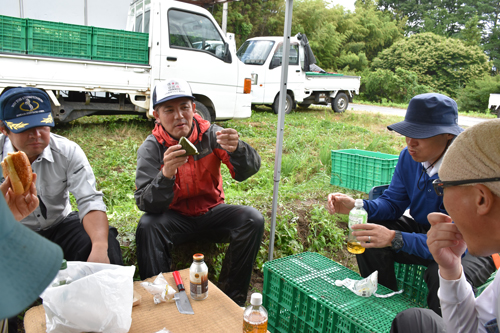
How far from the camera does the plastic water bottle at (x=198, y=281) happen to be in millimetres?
1957

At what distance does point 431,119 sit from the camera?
7.61ft

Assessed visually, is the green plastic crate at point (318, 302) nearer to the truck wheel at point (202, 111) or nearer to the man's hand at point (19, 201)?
the man's hand at point (19, 201)

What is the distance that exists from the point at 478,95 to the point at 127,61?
27638mm

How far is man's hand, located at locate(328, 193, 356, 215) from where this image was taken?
257cm

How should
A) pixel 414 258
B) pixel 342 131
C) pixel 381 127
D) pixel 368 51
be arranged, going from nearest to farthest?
pixel 414 258, pixel 342 131, pixel 381 127, pixel 368 51

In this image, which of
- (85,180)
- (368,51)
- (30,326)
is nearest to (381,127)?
(85,180)

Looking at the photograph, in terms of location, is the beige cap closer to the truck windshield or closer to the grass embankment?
the grass embankment

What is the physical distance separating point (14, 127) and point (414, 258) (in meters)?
2.59

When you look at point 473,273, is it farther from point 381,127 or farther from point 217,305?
point 381,127

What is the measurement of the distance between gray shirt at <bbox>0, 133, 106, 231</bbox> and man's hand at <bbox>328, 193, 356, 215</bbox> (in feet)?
5.07

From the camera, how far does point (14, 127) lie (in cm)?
221

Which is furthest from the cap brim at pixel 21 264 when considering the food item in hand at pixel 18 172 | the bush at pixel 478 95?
the bush at pixel 478 95

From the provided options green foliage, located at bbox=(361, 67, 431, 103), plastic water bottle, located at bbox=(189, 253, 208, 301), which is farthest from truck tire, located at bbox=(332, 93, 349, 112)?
green foliage, located at bbox=(361, 67, 431, 103)

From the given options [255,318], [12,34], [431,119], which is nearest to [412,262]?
[431,119]
